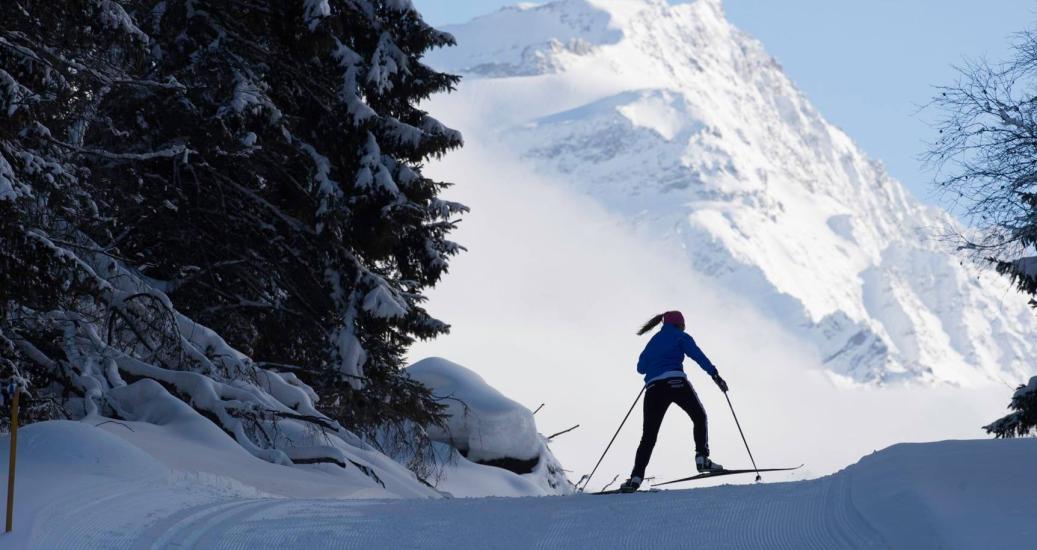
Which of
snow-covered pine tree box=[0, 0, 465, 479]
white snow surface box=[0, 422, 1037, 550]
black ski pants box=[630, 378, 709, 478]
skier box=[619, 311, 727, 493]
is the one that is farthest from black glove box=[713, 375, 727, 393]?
snow-covered pine tree box=[0, 0, 465, 479]

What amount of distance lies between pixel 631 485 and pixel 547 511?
5.44 ft

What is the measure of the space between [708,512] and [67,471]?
4.61 m

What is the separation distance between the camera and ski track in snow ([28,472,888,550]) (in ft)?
27.2

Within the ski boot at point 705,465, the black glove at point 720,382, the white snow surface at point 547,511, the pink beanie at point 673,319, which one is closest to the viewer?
the white snow surface at point 547,511

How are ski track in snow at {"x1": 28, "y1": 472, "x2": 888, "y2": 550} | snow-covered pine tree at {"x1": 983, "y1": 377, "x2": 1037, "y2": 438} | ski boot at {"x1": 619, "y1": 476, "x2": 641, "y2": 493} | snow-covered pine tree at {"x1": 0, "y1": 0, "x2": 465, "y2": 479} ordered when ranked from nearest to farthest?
ski track in snow at {"x1": 28, "y1": 472, "x2": 888, "y2": 550}, ski boot at {"x1": 619, "y1": 476, "x2": 641, "y2": 493}, snow-covered pine tree at {"x1": 0, "y1": 0, "x2": 465, "y2": 479}, snow-covered pine tree at {"x1": 983, "y1": 377, "x2": 1037, "y2": 438}

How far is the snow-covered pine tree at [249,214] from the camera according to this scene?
12.8 meters

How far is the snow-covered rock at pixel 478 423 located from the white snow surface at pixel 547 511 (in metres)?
9.15

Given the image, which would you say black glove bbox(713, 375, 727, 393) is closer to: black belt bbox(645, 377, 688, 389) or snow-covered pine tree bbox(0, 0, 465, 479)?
black belt bbox(645, 377, 688, 389)

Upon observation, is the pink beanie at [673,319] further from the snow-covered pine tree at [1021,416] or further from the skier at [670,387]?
the snow-covered pine tree at [1021,416]

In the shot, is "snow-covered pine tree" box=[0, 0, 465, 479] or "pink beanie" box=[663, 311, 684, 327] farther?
"snow-covered pine tree" box=[0, 0, 465, 479]

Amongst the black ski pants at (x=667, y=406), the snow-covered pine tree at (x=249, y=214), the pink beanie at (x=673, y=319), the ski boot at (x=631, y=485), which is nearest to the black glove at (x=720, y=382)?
the black ski pants at (x=667, y=406)

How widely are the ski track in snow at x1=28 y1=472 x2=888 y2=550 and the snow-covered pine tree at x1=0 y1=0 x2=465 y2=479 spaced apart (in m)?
2.62

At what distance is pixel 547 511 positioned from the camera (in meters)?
9.84

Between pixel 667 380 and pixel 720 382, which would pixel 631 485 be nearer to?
pixel 667 380
